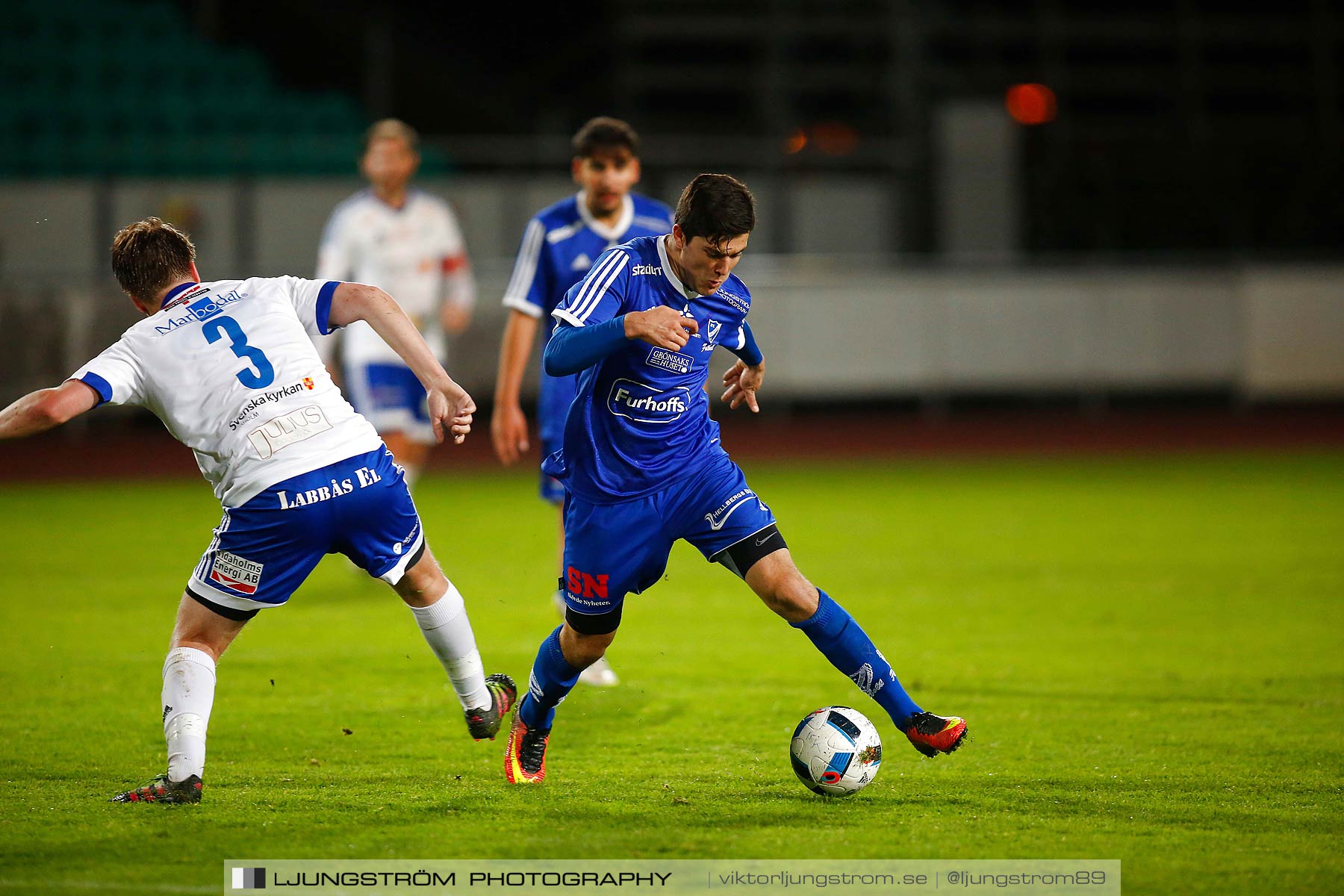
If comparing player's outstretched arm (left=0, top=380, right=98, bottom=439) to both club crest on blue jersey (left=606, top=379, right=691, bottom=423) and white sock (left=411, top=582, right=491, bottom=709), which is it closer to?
white sock (left=411, top=582, right=491, bottom=709)

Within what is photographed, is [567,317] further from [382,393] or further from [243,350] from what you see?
[382,393]

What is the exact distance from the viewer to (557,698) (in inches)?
179

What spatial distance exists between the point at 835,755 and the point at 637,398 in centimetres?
126

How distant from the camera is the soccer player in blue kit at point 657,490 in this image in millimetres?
4320

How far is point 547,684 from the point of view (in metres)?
4.52

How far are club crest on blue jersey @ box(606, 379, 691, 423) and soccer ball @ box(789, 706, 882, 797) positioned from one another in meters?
1.06

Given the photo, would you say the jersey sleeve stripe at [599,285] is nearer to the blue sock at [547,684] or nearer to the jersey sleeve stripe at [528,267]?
the blue sock at [547,684]

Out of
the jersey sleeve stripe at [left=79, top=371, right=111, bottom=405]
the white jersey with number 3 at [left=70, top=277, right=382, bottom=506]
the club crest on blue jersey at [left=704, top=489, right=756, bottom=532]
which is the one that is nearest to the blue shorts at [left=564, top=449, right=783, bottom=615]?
the club crest on blue jersey at [left=704, top=489, right=756, bottom=532]

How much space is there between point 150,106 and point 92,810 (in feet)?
57.7

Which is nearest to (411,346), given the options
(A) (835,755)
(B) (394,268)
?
(A) (835,755)

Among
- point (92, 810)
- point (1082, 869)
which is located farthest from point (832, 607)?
point (92, 810)

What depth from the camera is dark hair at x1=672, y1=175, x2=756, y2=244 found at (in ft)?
13.7

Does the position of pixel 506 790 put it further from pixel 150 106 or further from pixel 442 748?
pixel 150 106

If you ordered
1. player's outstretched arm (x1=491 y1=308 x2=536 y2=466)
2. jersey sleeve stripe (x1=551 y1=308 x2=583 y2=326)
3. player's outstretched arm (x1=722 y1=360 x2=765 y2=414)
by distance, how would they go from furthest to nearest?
player's outstretched arm (x1=491 y1=308 x2=536 y2=466), player's outstretched arm (x1=722 y1=360 x2=765 y2=414), jersey sleeve stripe (x1=551 y1=308 x2=583 y2=326)
